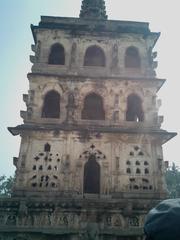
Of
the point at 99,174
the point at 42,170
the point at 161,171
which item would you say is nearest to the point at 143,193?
the point at 161,171

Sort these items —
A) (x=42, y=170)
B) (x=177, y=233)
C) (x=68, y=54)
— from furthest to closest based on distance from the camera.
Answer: (x=68, y=54)
(x=42, y=170)
(x=177, y=233)

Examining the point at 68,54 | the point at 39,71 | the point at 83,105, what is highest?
the point at 68,54

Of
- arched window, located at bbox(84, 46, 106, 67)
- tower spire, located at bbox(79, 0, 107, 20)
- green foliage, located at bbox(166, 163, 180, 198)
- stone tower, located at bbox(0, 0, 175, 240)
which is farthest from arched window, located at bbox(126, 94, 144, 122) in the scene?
green foliage, located at bbox(166, 163, 180, 198)

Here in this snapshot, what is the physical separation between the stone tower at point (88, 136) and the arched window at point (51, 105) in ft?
0.17

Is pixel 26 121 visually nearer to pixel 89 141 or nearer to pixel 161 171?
pixel 89 141

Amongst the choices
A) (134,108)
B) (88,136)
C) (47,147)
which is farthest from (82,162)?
(134,108)

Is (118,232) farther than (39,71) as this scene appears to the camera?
No

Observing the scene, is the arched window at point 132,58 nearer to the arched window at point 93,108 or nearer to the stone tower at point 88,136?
the stone tower at point 88,136

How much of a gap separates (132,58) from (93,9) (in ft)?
17.8

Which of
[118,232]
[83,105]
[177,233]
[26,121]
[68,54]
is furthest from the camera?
[68,54]

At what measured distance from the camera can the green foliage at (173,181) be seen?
94.9 feet

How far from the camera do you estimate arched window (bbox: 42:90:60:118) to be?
15.3m

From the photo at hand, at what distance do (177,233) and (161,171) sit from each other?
11.7 m

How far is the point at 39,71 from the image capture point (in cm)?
1557
